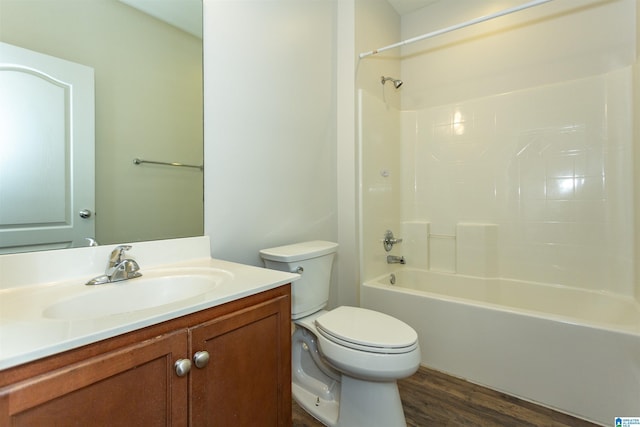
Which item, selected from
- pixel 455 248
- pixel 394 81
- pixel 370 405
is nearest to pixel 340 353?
pixel 370 405

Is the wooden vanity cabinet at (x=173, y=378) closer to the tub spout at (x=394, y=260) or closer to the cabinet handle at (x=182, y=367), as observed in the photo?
the cabinet handle at (x=182, y=367)

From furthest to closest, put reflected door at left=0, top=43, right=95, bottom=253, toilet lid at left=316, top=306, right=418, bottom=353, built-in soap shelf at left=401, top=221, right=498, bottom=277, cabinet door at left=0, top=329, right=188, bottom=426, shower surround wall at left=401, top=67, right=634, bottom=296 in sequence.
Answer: built-in soap shelf at left=401, top=221, right=498, bottom=277 < shower surround wall at left=401, top=67, right=634, bottom=296 < toilet lid at left=316, top=306, right=418, bottom=353 < reflected door at left=0, top=43, right=95, bottom=253 < cabinet door at left=0, top=329, right=188, bottom=426

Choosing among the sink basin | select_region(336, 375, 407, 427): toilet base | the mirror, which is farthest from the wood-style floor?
the mirror

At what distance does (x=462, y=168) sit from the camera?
2.48m

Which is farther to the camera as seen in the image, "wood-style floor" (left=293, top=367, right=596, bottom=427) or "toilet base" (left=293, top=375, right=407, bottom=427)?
"wood-style floor" (left=293, top=367, right=596, bottom=427)

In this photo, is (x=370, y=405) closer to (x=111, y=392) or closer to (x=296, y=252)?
(x=296, y=252)

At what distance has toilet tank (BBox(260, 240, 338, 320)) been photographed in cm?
147

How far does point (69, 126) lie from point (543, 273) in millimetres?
2766

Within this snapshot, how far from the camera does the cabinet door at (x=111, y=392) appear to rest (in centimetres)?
53

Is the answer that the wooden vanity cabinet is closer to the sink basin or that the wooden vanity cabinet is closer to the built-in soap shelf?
the sink basin

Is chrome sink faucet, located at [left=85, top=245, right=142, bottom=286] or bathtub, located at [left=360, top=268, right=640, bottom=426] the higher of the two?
chrome sink faucet, located at [left=85, top=245, right=142, bottom=286]

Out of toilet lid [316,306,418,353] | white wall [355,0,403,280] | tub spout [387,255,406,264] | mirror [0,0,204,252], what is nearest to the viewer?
mirror [0,0,204,252]

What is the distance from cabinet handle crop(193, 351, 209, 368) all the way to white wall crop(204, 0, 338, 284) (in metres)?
0.67

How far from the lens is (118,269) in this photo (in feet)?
3.28
